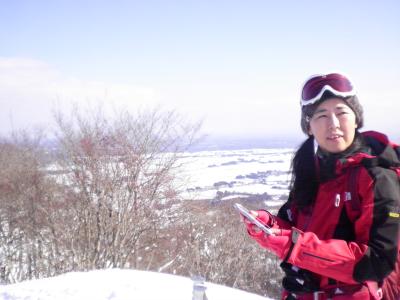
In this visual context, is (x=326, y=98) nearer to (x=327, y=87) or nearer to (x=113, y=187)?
(x=327, y=87)

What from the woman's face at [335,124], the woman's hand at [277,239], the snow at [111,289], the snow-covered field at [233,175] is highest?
the woman's face at [335,124]

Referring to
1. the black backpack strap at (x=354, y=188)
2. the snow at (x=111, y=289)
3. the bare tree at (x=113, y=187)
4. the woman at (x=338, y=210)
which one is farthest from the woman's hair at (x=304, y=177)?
the bare tree at (x=113, y=187)

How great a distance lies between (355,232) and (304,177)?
0.43 meters

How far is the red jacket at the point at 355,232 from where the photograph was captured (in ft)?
4.23

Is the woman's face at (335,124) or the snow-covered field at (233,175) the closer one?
the woman's face at (335,124)

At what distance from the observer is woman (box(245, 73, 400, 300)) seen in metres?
1.30

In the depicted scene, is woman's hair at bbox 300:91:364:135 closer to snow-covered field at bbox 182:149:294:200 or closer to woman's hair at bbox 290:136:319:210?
woman's hair at bbox 290:136:319:210

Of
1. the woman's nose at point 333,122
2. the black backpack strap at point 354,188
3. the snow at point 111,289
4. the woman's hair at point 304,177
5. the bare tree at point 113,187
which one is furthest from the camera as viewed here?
the bare tree at point 113,187

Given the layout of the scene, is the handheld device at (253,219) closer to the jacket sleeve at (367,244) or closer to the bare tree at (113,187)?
the jacket sleeve at (367,244)

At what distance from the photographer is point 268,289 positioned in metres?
16.4

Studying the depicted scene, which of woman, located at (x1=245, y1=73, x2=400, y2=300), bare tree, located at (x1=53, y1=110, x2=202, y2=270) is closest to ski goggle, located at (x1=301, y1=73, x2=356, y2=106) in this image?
woman, located at (x1=245, y1=73, x2=400, y2=300)

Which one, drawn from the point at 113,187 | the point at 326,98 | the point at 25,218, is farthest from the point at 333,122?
the point at 25,218

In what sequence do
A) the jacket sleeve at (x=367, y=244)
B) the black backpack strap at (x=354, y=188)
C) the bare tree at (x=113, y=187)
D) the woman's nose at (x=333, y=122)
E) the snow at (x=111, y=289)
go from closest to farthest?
the jacket sleeve at (x=367, y=244), the black backpack strap at (x=354, y=188), the woman's nose at (x=333, y=122), the snow at (x=111, y=289), the bare tree at (x=113, y=187)

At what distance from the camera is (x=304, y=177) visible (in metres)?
1.77
